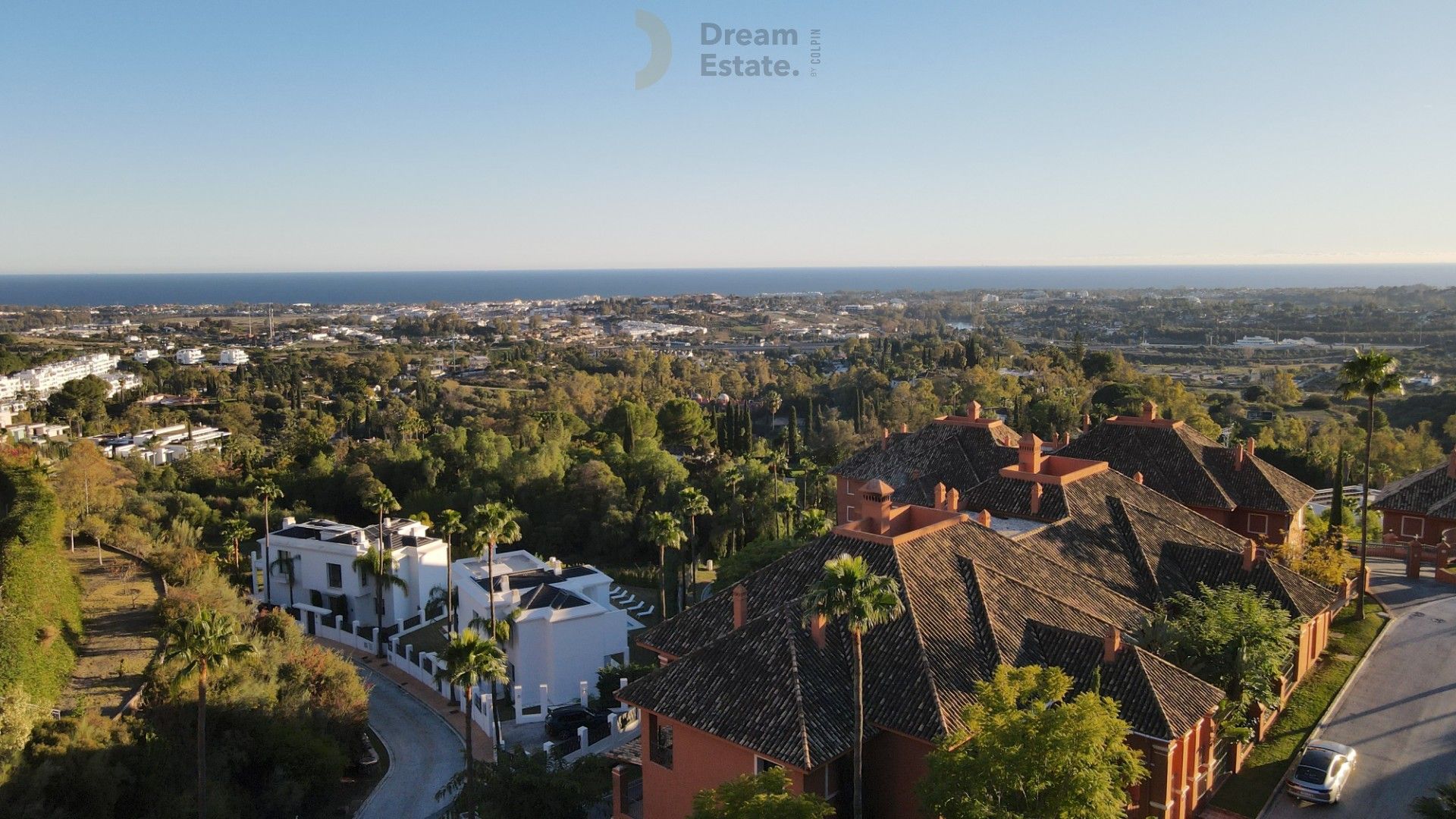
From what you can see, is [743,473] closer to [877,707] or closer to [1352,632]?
[1352,632]

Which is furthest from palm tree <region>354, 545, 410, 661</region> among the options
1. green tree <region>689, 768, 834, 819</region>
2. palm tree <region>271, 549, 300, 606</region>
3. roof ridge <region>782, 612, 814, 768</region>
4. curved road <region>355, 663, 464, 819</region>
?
green tree <region>689, 768, 834, 819</region>

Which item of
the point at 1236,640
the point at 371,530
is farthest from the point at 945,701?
the point at 371,530

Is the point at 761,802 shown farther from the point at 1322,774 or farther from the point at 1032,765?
the point at 1322,774

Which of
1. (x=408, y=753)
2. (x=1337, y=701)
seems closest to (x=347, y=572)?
(x=408, y=753)

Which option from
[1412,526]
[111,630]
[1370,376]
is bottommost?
[111,630]

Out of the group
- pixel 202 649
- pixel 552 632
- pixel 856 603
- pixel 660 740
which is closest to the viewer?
pixel 856 603

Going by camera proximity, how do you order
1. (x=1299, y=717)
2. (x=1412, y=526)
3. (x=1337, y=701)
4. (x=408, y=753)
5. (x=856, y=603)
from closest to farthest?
1. (x=856, y=603)
2. (x=1299, y=717)
3. (x=1337, y=701)
4. (x=408, y=753)
5. (x=1412, y=526)

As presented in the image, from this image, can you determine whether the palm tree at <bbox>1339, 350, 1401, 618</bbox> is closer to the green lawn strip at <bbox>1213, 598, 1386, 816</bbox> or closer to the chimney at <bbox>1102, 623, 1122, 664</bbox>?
the green lawn strip at <bbox>1213, 598, 1386, 816</bbox>
